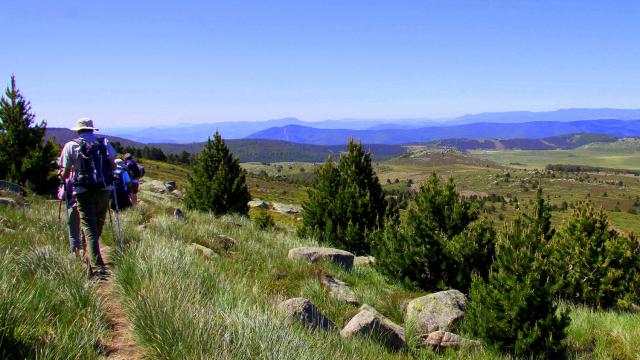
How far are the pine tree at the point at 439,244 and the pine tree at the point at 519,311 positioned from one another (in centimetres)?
344

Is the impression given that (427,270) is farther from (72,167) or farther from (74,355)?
(74,355)

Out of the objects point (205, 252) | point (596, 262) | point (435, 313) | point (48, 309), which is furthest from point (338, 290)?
point (596, 262)

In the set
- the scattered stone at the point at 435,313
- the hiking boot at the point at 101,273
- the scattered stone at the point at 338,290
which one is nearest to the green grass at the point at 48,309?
the hiking boot at the point at 101,273

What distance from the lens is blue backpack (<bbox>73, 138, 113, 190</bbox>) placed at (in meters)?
6.79

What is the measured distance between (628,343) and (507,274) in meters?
2.77

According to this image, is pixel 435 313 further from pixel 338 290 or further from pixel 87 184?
pixel 87 184

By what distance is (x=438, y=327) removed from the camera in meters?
8.52

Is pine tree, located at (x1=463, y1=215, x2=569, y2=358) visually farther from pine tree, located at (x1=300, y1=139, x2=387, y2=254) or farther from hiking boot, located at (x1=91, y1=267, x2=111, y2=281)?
pine tree, located at (x1=300, y1=139, x2=387, y2=254)

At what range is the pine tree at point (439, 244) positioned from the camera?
12.4 metres

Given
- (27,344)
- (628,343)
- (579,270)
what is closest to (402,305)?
(628,343)

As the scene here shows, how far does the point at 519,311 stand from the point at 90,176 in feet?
25.3

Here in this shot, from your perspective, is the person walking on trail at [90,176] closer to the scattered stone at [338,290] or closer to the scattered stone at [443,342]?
the scattered stone at [338,290]

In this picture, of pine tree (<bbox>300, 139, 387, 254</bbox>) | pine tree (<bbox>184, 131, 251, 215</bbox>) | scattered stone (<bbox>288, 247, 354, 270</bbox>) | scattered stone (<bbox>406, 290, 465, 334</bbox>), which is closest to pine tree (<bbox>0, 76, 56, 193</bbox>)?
pine tree (<bbox>184, 131, 251, 215</bbox>)

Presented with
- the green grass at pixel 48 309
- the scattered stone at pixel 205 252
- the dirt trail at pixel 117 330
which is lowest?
the scattered stone at pixel 205 252
